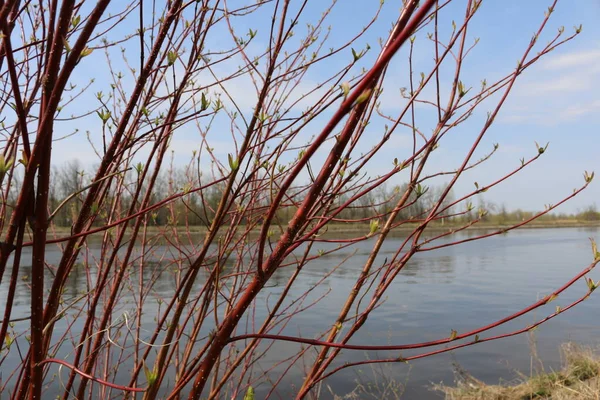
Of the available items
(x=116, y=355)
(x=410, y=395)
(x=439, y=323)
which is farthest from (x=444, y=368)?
(x=116, y=355)

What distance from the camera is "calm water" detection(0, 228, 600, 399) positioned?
23.0 ft

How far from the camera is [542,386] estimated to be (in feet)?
19.6

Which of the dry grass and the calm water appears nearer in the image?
the dry grass

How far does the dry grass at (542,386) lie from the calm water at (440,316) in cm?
29

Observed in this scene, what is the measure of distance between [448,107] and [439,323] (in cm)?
881

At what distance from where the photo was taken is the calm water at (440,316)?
23.0ft

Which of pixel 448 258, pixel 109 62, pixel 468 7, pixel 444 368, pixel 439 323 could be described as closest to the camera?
pixel 468 7

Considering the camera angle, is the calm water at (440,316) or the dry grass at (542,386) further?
the calm water at (440,316)

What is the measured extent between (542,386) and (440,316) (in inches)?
176

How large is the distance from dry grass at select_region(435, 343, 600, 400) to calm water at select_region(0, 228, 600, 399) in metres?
0.29

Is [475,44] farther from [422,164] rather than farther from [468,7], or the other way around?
[422,164]

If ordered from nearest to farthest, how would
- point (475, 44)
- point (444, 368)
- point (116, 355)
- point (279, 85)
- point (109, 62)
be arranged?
point (475, 44), point (279, 85), point (109, 62), point (116, 355), point (444, 368)

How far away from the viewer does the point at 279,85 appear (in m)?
2.22

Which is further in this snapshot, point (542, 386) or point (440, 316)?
point (440, 316)
